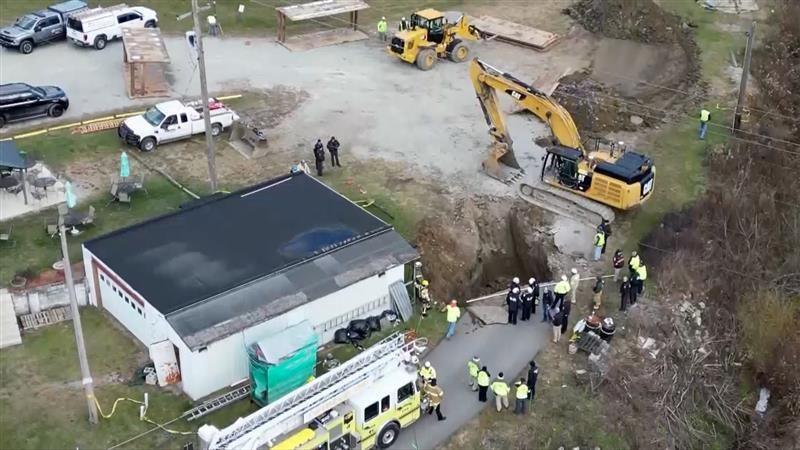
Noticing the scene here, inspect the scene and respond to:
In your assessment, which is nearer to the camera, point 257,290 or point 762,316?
point 257,290

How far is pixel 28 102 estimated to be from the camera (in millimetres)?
37625

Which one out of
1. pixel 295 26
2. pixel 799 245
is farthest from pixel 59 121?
pixel 799 245

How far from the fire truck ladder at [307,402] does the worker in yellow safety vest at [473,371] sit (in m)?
2.03

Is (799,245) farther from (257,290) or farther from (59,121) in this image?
(59,121)

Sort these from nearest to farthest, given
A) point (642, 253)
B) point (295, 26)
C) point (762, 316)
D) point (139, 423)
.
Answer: point (139, 423)
point (762, 316)
point (642, 253)
point (295, 26)

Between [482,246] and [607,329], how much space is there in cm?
622

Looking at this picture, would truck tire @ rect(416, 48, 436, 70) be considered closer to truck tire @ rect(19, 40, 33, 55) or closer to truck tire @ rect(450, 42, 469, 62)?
truck tire @ rect(450, 42, 469, 62)

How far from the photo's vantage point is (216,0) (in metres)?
50.6

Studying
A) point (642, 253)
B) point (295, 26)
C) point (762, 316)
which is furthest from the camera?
point (295, 26)

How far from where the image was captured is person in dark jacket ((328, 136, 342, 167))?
35.7 m

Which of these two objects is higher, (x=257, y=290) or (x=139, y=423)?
(x=257, y=290)

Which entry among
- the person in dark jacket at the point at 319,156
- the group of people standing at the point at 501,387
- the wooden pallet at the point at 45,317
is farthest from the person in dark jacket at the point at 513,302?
the wooden pallet at the point at 45,317

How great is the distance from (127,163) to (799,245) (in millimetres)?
22823

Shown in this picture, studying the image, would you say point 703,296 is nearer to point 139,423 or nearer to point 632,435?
point 632,435
